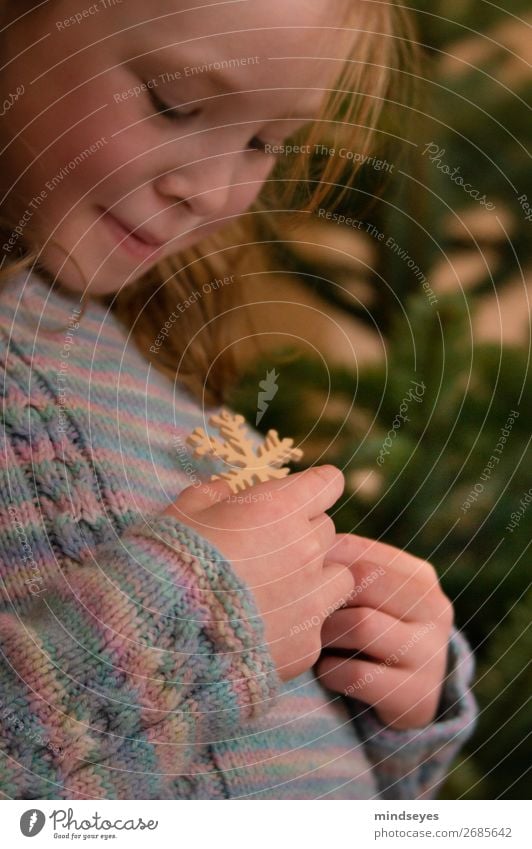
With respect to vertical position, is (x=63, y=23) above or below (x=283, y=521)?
above

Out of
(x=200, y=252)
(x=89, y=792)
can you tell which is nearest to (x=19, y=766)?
(x=89, y=792)

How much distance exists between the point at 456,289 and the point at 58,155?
0.23 meters

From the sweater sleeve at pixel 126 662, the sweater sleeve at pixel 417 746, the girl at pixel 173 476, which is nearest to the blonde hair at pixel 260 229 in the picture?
the girl at pixel 173 476

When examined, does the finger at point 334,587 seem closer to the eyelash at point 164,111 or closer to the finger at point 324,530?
the finger at point 324,530

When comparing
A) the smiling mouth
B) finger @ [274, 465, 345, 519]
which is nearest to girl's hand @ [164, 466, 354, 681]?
finger @ [274, 465, 345, 519]

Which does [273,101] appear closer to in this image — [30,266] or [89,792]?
[30,266]

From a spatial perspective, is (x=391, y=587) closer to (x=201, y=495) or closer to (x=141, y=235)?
(x=201, y=495)

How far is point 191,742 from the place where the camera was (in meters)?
0.44

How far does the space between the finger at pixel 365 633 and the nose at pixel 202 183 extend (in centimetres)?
23

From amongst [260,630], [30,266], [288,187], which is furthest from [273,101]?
[260,630]

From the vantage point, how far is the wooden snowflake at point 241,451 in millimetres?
474

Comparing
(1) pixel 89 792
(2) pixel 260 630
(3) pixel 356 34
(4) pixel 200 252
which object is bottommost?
(1) pixel 89 792

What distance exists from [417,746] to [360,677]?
5 cm

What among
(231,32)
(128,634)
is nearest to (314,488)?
(128,634)
